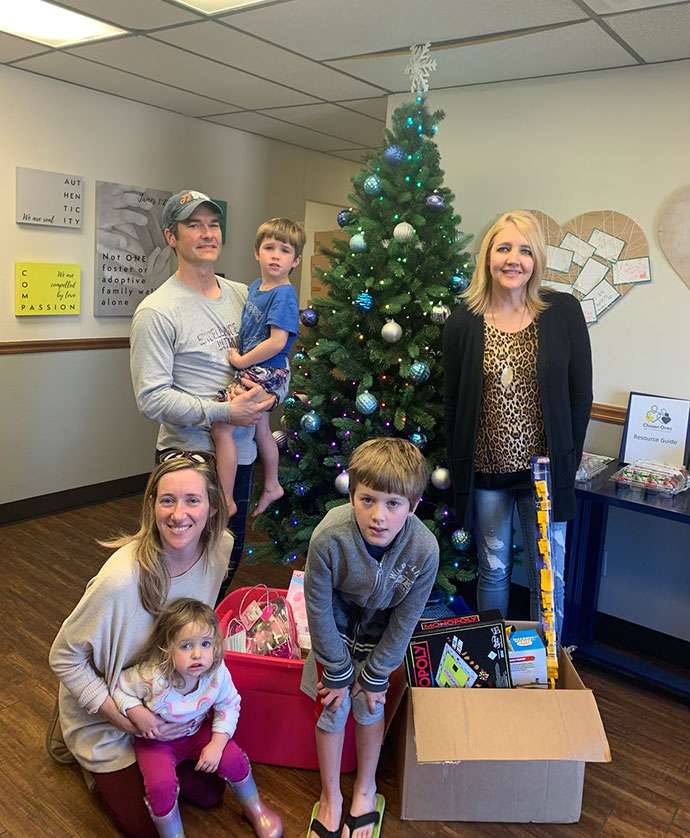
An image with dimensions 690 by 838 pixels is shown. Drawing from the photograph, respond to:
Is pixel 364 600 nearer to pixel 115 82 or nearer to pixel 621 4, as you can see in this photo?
pixel 621 4

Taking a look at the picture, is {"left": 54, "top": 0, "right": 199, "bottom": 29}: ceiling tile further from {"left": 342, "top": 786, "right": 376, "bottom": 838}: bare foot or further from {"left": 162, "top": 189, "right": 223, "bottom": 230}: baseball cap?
{"left": 342, "top": 786, "right": 376, "bottom": 838}: bare foot

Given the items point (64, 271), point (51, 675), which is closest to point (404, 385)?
point (51, 675)

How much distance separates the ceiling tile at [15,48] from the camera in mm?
3010

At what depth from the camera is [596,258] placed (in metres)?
2.91

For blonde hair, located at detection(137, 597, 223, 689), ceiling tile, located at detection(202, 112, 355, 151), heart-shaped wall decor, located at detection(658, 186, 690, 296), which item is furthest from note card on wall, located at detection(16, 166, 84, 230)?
heart-shaped wall decor, located at detection(658, 186, 690, 296)

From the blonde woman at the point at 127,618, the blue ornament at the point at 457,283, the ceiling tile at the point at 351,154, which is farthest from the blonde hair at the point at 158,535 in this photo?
the ceiling tile at the point at 351,154

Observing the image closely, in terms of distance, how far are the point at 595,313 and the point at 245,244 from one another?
2.64 metres

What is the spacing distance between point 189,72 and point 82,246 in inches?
Answer: 44.7

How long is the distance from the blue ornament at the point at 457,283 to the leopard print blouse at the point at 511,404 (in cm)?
42

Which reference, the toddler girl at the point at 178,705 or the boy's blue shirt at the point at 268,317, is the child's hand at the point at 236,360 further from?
the toddler girl at the point at 178,705

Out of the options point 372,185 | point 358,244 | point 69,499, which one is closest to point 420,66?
point 372,185

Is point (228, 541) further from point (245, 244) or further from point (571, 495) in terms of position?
point (245, 244)

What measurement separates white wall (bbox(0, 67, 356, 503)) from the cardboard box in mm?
2751

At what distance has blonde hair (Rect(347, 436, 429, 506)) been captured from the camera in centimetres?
168
